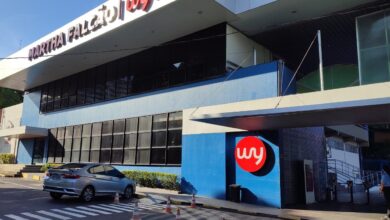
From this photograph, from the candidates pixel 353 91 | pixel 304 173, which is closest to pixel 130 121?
pixel 304 173

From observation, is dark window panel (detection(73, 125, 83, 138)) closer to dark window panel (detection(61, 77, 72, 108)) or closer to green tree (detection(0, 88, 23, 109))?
dark window panel (detection(61, 77, 72, 108))

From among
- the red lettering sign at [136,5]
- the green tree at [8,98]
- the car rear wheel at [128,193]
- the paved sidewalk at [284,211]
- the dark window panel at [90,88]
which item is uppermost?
the green tree at [8,98]

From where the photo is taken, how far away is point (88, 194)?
559 inches

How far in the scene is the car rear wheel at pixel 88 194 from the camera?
14.0 metres

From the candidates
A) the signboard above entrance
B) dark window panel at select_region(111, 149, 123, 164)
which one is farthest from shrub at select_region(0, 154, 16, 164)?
dark window panel at select_region(111, 149, 123, 164)

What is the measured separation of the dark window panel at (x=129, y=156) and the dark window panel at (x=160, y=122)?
8.39ft

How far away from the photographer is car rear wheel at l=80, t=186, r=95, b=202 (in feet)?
46.0

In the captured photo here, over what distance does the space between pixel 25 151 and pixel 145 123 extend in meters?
17.5

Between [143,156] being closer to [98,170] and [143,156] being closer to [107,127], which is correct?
[107,127]

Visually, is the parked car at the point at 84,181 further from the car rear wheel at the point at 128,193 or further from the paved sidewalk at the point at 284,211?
the paved sidewalk at the point at 284,211

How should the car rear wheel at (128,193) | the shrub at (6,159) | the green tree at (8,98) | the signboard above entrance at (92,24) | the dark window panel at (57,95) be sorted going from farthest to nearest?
the green tree at (8,98) → the shrub at (6,159) → the dark window panel at (57,95) → the signboard above entrance at (92,24) → the car rear wheel at (128,193)

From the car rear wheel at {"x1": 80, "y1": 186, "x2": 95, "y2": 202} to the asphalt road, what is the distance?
231mm

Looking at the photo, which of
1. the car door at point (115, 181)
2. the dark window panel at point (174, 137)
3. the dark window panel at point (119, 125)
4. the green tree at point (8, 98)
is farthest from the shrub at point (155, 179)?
the green tree at point (8, 98)

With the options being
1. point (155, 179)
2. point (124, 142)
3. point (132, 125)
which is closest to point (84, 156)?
point (124, 142)
